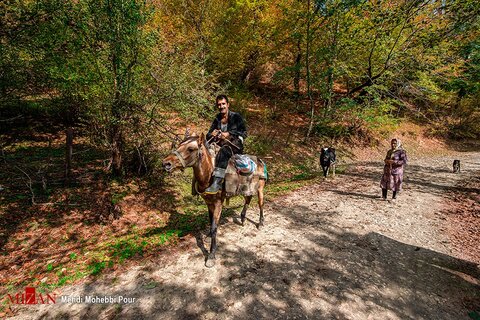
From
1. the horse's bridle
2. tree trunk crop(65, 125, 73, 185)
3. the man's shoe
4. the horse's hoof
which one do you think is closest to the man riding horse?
the man's shoe

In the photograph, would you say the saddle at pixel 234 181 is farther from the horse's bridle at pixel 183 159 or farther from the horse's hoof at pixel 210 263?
the horse's hoof at pixel 210 263

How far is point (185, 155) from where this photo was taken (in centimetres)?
426

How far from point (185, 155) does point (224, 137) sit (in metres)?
1.22

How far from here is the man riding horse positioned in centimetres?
495

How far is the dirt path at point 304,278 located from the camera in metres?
3.86

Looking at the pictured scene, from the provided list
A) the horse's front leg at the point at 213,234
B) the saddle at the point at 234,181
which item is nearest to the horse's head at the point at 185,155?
the saddle at the point at 234,181

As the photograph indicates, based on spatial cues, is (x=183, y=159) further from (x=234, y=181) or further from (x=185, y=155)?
(x=234, y=181)

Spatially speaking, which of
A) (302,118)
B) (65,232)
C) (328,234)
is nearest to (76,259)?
(65,232)

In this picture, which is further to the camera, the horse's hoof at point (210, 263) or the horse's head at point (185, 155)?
the horse's hoof at point (210, 263)

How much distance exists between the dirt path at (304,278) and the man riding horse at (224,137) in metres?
1.95

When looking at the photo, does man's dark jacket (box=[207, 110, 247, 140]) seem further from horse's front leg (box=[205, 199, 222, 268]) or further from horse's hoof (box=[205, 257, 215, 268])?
horse's hoof (box=[205, 257, 215, 268])

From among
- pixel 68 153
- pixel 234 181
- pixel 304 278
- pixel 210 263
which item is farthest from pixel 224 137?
pixel 68 153

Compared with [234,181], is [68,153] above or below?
above

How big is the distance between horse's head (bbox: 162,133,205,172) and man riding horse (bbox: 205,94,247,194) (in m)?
0.68
